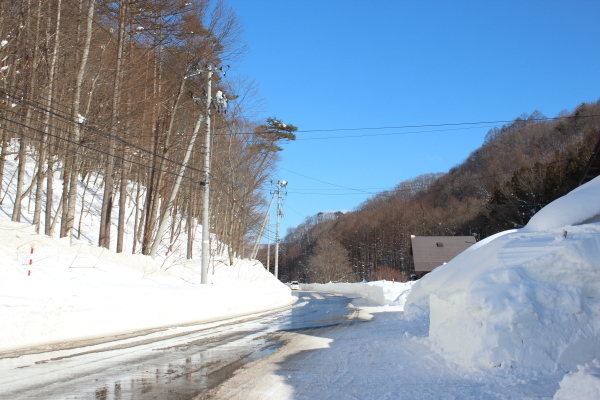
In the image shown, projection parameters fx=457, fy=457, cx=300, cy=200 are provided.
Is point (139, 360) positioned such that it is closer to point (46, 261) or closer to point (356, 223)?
point (46, 261)

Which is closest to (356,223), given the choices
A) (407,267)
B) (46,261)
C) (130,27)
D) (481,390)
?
(407,267)

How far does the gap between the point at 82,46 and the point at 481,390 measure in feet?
61.2

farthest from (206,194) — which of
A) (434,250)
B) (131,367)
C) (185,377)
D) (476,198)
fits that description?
(476,198)

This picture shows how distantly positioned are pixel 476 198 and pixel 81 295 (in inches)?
2697

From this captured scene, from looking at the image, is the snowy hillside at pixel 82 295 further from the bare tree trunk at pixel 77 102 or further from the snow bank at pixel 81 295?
the bare tree trunk at pixel 77 102

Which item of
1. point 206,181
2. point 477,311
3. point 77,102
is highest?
point 77,102

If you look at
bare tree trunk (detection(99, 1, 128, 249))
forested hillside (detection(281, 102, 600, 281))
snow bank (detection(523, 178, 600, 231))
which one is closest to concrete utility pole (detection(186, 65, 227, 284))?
bare tree trunk (detection(99, 1, 128, 249))

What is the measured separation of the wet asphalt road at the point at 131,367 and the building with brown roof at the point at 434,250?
46860mm

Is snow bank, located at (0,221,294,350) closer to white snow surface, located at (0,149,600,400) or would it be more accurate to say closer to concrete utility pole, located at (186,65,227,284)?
white snow surface, located at (0,149,600,400)

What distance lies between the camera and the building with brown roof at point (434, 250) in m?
54.4

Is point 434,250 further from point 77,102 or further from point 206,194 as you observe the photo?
point 77,102

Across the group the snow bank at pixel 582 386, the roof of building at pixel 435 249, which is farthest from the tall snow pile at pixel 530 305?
the roof of building at pixel 435 249

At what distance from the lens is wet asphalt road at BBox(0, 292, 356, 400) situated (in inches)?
209

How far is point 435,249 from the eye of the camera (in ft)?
184
